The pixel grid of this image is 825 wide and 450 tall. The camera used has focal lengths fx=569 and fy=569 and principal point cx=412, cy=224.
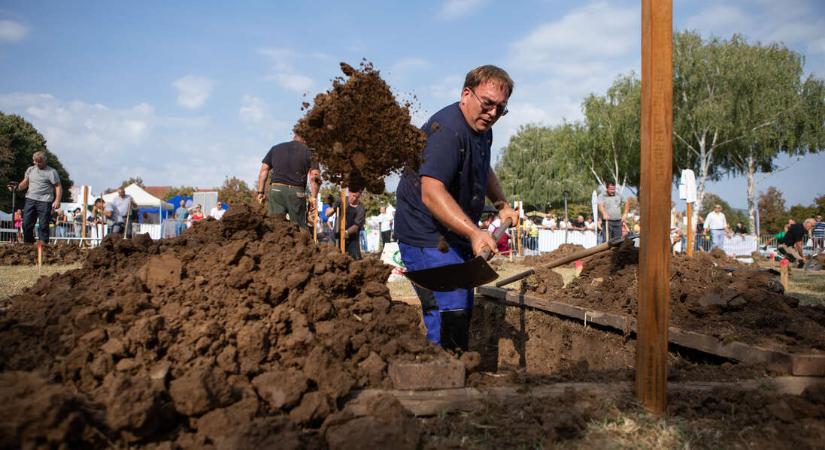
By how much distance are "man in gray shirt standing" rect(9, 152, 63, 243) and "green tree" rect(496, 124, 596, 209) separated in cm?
4785

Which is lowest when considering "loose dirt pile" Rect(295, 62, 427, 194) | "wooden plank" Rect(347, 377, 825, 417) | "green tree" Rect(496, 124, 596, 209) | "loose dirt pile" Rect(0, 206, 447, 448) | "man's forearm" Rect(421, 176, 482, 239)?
"wooden plank" Rect(347, 377, 825, 417)

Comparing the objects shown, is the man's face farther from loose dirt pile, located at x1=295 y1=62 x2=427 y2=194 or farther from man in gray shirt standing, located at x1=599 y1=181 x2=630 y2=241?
man in gray shirt standing, located at x1=599 y1=181 x2=630 y2=241

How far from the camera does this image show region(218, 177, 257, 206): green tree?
41.2 meters

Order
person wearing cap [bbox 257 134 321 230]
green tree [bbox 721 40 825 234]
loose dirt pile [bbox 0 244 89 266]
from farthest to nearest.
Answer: green tree [bbox 721 40 825 234] < loose dirt pile [bbox 0 244 89 266] < person wearing cap [bbox 257 134 321 230]

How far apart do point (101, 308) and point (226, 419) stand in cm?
87

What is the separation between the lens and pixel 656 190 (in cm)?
247

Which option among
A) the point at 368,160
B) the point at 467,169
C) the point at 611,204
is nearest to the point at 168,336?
the point at 368,160

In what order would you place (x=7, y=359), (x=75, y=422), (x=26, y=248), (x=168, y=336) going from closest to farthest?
1. (x=75, y=422)
2. (x=7, y=359)
3. (x=168, y=336)
4. (x=26, y=248)

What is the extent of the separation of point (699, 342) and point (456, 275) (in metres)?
1.83

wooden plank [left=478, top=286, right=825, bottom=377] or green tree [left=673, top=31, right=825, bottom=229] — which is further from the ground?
green tree [left=673, top=31, right=825, bottom=229]

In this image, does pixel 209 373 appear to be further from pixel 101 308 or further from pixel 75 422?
pixel 101 308

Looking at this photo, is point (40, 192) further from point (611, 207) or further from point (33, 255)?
point (611, 207)

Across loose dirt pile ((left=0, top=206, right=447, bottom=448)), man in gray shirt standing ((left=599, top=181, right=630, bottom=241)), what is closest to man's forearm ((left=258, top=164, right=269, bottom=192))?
loose dirt pile ((left=0, top=206, right=447, bottom=448))

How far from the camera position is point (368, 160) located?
9.99 ft
